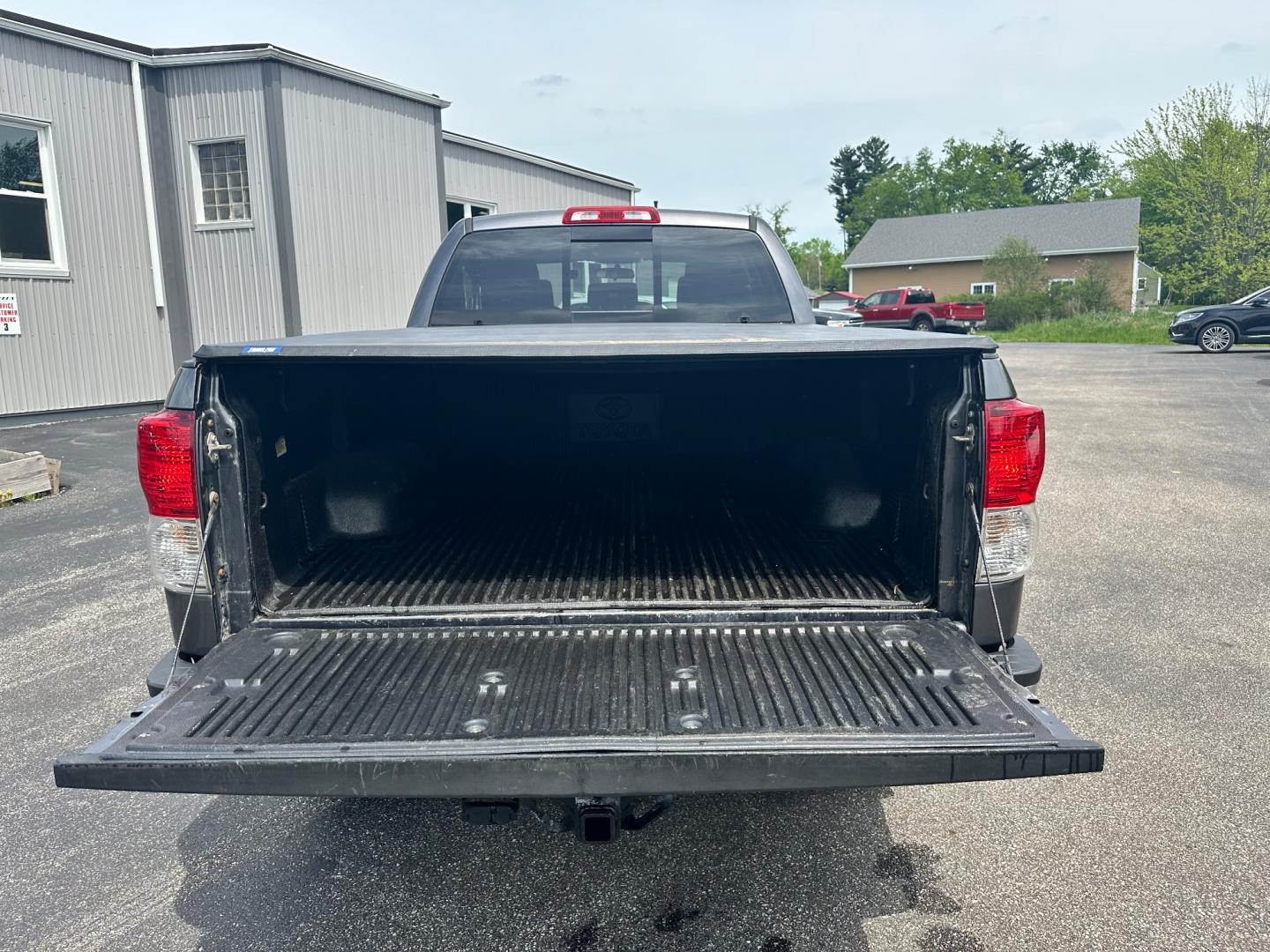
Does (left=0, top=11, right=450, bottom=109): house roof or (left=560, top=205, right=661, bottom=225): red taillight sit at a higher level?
(left=0, top=11, right=450, bottom=109): house roof

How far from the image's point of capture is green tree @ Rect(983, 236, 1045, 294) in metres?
43.2

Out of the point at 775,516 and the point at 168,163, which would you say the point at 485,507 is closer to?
the point at 775,516

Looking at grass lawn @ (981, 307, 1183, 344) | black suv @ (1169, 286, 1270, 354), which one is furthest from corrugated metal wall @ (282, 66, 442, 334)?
grass lawn @ (981, 307, 1183, 344)

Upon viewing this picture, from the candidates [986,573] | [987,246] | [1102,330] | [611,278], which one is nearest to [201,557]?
[986,573]

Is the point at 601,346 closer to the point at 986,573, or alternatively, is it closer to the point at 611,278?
the point at 986,573

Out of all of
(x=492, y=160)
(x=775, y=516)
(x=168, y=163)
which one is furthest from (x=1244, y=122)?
(x=775, y=516)

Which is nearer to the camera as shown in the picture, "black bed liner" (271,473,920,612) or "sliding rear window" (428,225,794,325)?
"black bed liner" (271,473,920,612)

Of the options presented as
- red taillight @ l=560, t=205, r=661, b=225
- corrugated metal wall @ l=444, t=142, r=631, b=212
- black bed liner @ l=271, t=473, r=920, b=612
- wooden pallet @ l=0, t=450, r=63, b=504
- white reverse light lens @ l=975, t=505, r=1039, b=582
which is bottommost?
wooden pallet @ l=0, t=450, r=63, b=504

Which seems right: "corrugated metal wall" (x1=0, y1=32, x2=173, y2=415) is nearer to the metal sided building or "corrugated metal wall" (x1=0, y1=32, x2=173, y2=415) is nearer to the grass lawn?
the metal sided building

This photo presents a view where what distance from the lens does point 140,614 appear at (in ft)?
16.5

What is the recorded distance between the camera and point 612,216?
4422 mm

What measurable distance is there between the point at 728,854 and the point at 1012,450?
4.90 feet

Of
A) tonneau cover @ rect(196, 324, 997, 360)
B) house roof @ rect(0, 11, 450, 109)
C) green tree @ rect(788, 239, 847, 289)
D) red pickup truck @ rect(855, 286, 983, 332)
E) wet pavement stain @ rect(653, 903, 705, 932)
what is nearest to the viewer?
tonneau cover @ rect(196, 324, 997, 360)

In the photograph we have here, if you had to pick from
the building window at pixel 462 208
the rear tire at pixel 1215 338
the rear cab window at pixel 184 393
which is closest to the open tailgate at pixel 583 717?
the rear cab window at pixel 184 393
